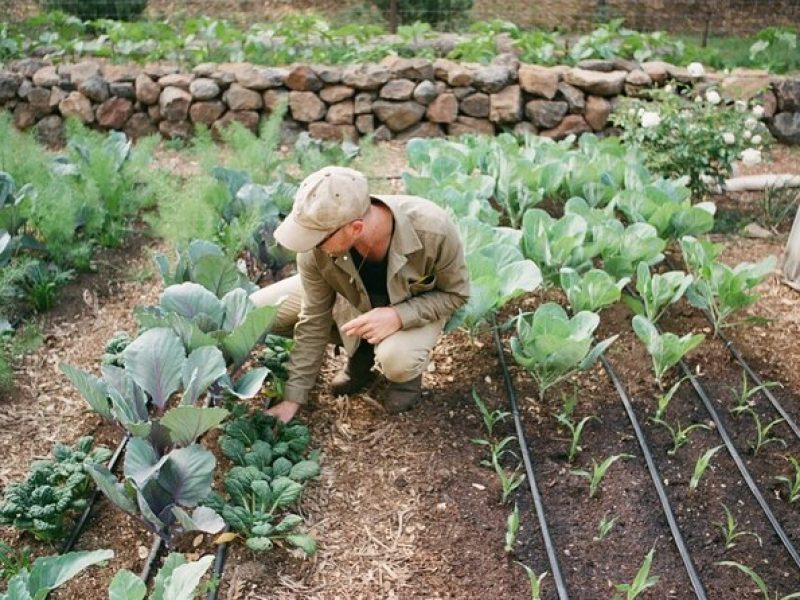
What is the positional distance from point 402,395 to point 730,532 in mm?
1226

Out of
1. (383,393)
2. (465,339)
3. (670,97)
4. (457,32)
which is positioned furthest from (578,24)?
(383,393)

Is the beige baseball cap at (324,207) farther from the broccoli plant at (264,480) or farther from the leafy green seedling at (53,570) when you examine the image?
the leafy green seedling at (53,570)

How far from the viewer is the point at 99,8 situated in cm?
760

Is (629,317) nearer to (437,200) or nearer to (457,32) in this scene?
(437,200)

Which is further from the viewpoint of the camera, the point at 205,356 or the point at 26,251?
the point at 26,251

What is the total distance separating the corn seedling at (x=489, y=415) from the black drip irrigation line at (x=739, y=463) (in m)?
0.80

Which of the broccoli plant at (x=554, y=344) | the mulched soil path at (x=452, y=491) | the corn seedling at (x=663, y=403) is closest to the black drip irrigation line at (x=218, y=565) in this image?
the mulched soil path at (x=452, y=491)

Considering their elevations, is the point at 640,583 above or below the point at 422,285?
below

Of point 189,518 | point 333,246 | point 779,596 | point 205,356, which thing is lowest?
point 779,596

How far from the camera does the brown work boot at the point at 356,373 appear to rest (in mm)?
3131

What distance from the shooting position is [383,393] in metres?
3.19

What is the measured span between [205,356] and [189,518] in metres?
0.52

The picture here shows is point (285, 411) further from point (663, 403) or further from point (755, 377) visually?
point (755, 377)

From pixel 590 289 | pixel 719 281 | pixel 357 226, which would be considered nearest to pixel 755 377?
pixel 719 281
